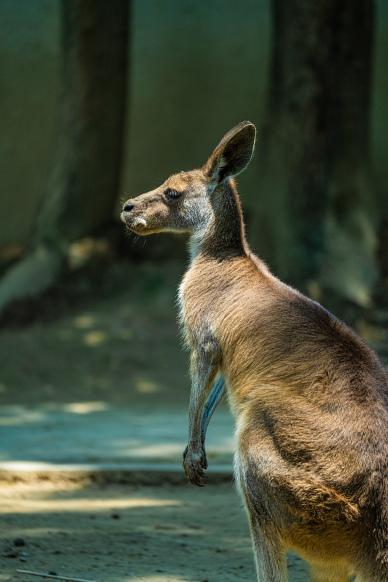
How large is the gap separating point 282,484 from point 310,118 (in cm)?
809

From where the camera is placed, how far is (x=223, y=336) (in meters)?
5.12

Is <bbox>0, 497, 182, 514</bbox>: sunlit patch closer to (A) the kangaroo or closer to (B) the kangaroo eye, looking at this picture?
(A) the kangaroo

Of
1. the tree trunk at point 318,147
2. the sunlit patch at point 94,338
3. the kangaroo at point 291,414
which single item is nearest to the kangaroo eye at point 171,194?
the kangaroo at point 291,414

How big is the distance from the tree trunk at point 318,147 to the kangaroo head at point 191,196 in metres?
6.20

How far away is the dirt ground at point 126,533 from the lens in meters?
5.57

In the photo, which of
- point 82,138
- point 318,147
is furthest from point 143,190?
point 318,147

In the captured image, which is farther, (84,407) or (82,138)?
(82,138)

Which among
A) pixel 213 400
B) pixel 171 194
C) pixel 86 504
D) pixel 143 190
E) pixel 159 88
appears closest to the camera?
pixel 213 400

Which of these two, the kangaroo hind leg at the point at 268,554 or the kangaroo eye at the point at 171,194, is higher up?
the kangaroo eye at the point at 171,194

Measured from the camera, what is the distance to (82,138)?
13.2 m

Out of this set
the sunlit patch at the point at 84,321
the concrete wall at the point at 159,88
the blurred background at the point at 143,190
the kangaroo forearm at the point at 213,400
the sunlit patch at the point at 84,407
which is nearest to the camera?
the kangaroo forearm at the point at 213,400

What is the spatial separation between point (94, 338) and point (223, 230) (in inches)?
265

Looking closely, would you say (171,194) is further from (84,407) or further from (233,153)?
(84,407)

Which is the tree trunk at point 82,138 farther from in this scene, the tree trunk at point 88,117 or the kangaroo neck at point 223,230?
the kangaroo neck at point 223,230
